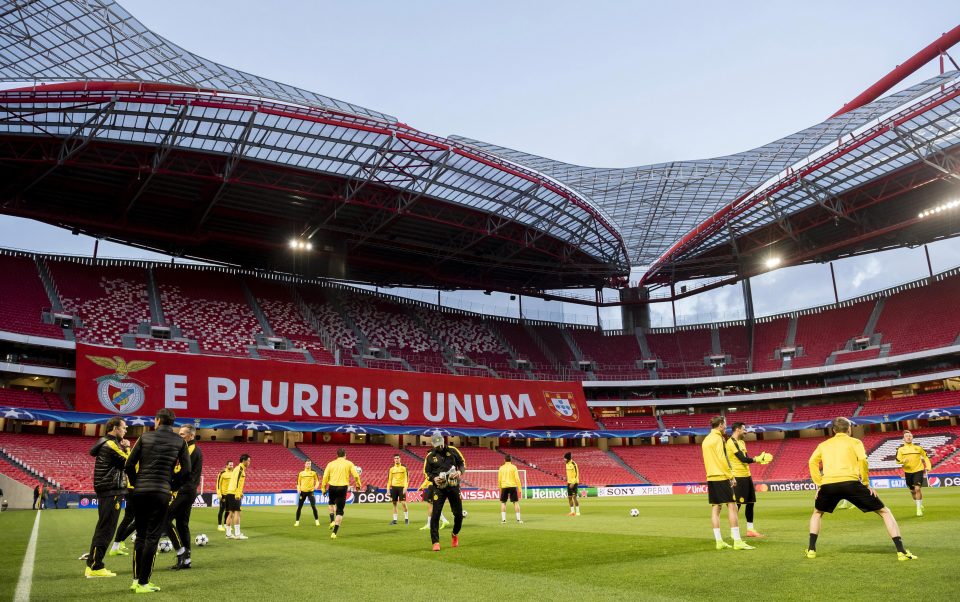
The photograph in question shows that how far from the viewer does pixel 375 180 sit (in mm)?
43844

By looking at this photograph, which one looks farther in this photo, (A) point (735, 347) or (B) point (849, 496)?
(A) point (735, 347)

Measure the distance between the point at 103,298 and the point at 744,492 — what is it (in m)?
49.4

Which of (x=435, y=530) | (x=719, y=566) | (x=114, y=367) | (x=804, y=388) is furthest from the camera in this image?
(x=804, y=388)

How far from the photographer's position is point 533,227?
5294cm

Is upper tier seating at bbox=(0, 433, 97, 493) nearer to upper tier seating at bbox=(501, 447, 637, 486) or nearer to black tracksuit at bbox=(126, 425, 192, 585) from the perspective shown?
upper tier seating at bbox=(501, 447, 637, 486)

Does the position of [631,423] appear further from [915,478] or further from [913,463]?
[915,478]

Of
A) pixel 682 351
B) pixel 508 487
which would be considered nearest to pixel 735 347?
pixel 682 351

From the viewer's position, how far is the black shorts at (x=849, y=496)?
30.7ft

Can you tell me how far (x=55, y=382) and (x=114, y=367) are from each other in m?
7.14

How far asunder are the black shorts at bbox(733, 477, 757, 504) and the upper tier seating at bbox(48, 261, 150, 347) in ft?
146

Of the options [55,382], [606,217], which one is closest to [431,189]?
[606,217]

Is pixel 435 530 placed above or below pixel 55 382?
below

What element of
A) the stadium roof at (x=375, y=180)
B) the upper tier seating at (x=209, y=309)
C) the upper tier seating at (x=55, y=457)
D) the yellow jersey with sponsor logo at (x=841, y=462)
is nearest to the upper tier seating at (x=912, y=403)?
the stadium roof at (x=375, y=180)

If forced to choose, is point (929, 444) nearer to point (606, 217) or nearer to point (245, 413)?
point (606, 217)
